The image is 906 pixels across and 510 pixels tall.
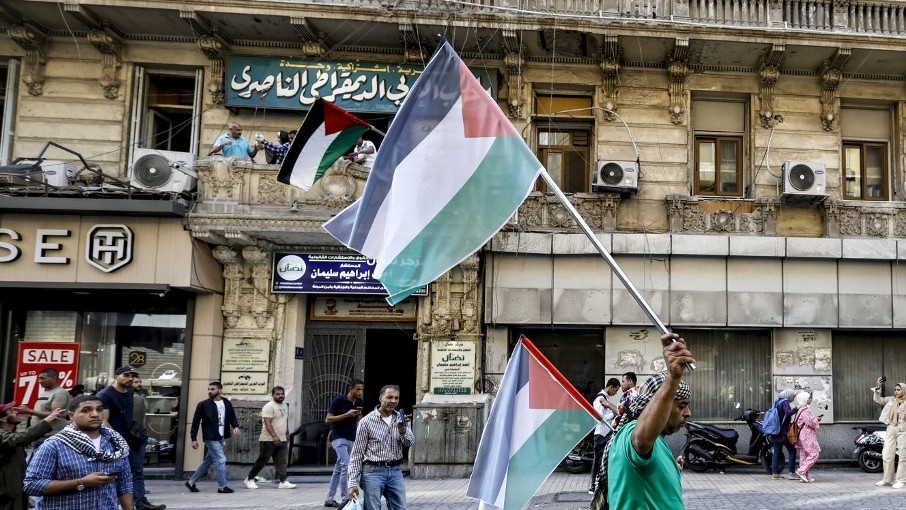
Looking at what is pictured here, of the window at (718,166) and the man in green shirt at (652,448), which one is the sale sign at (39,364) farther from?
the man in green shirt at (652,448)

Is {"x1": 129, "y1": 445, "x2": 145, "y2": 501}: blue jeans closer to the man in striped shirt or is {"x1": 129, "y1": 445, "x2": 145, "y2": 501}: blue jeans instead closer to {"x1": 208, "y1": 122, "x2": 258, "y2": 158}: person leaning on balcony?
the man in striped shirt

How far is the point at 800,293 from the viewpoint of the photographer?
15.9m

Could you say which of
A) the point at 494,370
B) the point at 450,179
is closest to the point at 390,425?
the point at 450,179

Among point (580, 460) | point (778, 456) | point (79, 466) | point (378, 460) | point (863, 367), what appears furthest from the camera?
point (863, 367)

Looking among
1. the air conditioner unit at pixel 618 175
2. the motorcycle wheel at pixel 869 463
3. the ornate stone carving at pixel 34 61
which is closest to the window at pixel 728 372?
the motorcycle wheel at pixel 869 463

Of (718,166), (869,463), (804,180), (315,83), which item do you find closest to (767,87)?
(718,166)

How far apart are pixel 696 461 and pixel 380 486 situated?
29.8ft

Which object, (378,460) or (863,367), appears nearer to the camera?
(378,460)

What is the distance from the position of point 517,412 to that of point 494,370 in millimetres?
9530

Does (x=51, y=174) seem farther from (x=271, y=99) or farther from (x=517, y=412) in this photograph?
(x=517, y=412)

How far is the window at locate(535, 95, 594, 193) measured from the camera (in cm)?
1662

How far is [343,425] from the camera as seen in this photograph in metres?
11.0

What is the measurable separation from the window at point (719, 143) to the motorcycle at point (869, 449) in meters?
5.30

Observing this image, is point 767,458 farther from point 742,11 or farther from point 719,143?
point 742,11
